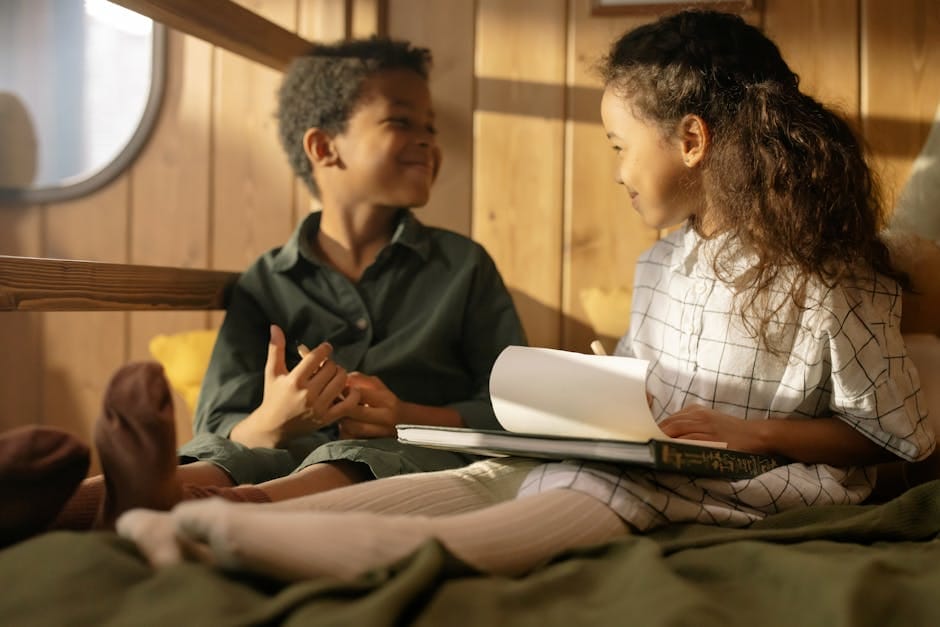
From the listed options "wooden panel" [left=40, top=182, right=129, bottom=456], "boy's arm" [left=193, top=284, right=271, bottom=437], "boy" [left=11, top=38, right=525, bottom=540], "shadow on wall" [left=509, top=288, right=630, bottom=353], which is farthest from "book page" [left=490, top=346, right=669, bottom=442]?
"wooden panel" [left=40, top=182, right=129, bottom=456]

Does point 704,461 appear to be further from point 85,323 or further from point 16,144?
point 16,144

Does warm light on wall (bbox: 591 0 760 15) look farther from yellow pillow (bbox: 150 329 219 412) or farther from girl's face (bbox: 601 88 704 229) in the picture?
yellow pillow (bbox: 150 329 219 412)

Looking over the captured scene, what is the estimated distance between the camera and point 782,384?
105 cm

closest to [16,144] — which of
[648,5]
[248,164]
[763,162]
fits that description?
[248,164]

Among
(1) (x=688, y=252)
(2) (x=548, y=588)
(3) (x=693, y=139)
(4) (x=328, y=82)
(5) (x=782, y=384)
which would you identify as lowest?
(2) (x=548, y=588)

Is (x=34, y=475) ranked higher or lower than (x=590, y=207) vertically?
→ lower

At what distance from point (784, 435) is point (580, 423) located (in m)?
0.28

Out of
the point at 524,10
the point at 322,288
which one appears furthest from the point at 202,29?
the point at 524,10

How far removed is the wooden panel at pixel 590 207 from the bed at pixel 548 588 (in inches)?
32.2

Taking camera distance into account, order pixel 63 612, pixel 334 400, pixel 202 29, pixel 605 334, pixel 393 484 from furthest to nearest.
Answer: pixel 605 334 → pixel 202 29 → pixel 334 400 → pixel 393 484 → pixel 63 612

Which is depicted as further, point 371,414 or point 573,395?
point 371,414

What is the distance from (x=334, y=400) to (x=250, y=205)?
2.31 feet

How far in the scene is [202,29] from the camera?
1.33 metres

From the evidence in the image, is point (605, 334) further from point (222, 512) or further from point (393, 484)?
point (222, 512)
